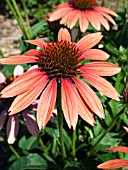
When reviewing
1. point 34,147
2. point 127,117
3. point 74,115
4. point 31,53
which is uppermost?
point 31,53

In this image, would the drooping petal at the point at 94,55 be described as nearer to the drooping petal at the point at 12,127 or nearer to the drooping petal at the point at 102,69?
the drooping petal at the point at 102,69

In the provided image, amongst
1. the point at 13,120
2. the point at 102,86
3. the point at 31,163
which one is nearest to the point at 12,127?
the point at 13,120

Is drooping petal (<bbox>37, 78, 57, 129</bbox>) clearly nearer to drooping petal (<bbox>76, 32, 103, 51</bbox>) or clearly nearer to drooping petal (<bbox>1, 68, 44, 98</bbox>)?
drooping petal (<bbox>1, 68, 44, 98</bbox>)

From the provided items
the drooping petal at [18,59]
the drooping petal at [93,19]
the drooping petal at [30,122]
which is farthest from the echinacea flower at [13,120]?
the drooping petal at [93,19]

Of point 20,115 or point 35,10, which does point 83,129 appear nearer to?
point 20,115

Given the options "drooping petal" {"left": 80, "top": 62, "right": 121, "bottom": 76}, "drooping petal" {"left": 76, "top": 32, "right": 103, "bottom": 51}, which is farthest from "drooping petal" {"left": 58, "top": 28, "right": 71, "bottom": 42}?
"drooping petal" {"left": 80, "top": 62, "right": 121, "bottom": 76}

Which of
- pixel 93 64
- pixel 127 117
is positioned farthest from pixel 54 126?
pixel 93 64

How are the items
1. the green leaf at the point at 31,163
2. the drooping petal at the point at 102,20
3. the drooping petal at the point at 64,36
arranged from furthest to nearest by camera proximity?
the drooping petal at the point at 102,20
the green leaf at the point at 31,163
the drooping petal at the point at 64,36

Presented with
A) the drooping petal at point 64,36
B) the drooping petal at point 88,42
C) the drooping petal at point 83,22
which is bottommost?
the drooping petal at point 88,42
